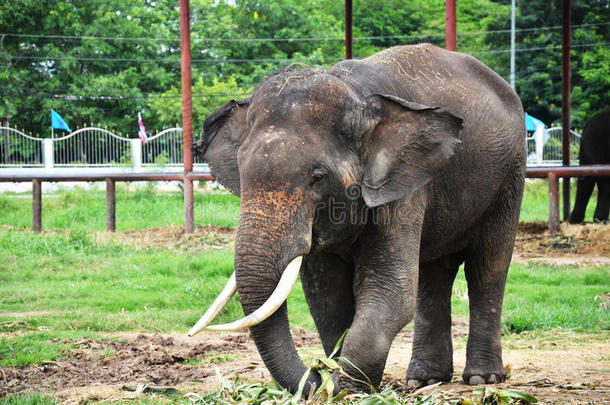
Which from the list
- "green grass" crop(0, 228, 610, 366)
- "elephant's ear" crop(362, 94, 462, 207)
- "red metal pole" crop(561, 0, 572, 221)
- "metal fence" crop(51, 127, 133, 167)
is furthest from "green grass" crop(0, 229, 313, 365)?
"metal fence" crop(51, 127, 133, 167)

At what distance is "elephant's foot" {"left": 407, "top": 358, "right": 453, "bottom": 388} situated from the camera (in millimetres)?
6059

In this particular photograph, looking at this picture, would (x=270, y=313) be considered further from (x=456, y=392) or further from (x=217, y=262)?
(x=217, y=262)

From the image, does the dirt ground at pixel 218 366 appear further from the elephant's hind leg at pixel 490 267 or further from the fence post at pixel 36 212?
the fence post at pixel 36 212

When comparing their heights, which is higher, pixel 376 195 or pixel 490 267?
pixel 376 195

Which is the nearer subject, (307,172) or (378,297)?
(307,172)

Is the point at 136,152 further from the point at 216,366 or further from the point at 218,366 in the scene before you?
the point at 216,366

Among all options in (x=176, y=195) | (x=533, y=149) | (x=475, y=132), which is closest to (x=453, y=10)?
(x=475, y=132)

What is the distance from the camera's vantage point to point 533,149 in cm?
2991

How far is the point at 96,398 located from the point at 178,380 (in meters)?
0.95

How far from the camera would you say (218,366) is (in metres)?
6.50

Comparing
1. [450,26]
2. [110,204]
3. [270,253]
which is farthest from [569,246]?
[270,253]

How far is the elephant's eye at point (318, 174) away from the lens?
178 inches

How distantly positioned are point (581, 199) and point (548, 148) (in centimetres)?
1684

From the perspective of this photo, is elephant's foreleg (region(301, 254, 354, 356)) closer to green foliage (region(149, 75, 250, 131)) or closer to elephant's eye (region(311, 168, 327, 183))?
elephant's eye (region(311, 168, 327, 183))
